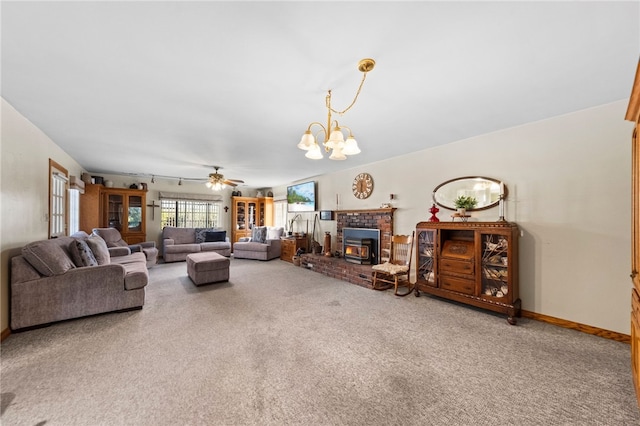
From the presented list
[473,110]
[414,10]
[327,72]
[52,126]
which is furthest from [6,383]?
[473,110]

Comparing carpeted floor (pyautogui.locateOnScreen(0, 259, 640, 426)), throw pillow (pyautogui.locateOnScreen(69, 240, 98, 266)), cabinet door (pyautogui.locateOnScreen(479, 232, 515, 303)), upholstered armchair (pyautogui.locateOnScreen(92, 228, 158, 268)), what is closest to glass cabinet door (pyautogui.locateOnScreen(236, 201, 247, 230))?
upholstered armchair (pyautogui.locateOnScreen(92, 228, 158, 268))

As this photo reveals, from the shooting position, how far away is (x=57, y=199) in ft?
12.8

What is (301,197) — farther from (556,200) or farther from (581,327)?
(581,327)

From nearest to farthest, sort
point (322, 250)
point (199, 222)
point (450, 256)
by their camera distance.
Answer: point (450, 256), point (322, 250), point (199, 222)

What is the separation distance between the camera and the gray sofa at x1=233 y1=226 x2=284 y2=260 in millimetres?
6723

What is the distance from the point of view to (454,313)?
303cm

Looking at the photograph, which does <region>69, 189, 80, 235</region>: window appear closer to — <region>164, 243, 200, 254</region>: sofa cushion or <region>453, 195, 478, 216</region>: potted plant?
<region>164, 243, 200, 254</region>: sofa cushion

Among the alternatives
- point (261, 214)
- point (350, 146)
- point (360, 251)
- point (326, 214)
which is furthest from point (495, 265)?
point (261, 214)

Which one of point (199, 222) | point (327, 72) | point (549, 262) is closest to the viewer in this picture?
point (327, 72)

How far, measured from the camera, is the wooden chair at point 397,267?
387cm

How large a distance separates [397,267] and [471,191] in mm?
1608

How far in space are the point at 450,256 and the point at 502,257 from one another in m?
0.58

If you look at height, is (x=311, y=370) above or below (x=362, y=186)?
below

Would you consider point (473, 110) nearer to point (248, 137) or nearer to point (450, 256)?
point (450, 256)
